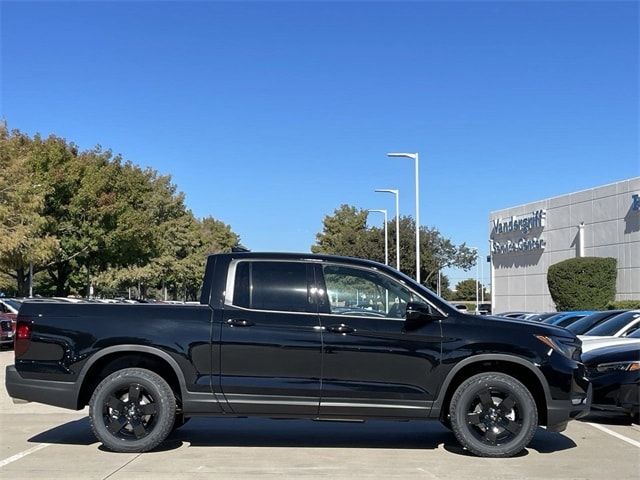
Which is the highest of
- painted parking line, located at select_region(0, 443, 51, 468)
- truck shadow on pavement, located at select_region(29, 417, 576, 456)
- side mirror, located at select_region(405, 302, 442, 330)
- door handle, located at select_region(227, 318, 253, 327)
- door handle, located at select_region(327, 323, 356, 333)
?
side mirror, located at select_region(405, 302, 442, 330)

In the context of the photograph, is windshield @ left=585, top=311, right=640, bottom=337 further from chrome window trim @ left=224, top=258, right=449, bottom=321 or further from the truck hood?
chrome window trim @ left=224, top=258, right=449, bottom=321

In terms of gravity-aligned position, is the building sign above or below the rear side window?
above

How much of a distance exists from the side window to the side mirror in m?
0.15

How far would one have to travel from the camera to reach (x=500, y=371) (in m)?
7.15

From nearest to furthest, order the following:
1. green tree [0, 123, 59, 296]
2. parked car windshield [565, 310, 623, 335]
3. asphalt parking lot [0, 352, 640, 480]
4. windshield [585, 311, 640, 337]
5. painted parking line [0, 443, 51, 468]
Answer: asphalt parking lot [0, 352, 640, 480] → painted parking line [0, 443, 51, 468] → windshield [585, 311, 640, 337] → parked car windshield [565, 310, 623, 335] → green tree [0, 123, 59, 296]

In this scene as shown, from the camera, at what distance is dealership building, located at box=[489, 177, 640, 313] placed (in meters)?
29.0

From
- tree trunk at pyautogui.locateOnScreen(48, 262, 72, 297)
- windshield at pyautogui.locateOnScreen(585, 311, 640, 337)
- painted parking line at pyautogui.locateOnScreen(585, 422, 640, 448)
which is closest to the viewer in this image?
painted parking line at pyautogui.locateOnScreen(585, 422, 640, 448)

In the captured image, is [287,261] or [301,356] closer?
[301,356]

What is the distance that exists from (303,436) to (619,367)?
4.23 meters

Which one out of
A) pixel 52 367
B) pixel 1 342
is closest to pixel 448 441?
pixel 52 367

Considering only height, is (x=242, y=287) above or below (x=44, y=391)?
above

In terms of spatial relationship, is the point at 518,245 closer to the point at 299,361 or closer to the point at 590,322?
the point at 590,322

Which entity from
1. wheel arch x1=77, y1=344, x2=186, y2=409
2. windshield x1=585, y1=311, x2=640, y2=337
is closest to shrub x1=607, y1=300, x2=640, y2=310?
windshield x1=585, y1=311, x2=640, y2=337

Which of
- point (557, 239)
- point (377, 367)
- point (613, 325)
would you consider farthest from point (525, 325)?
point (557, 239)
